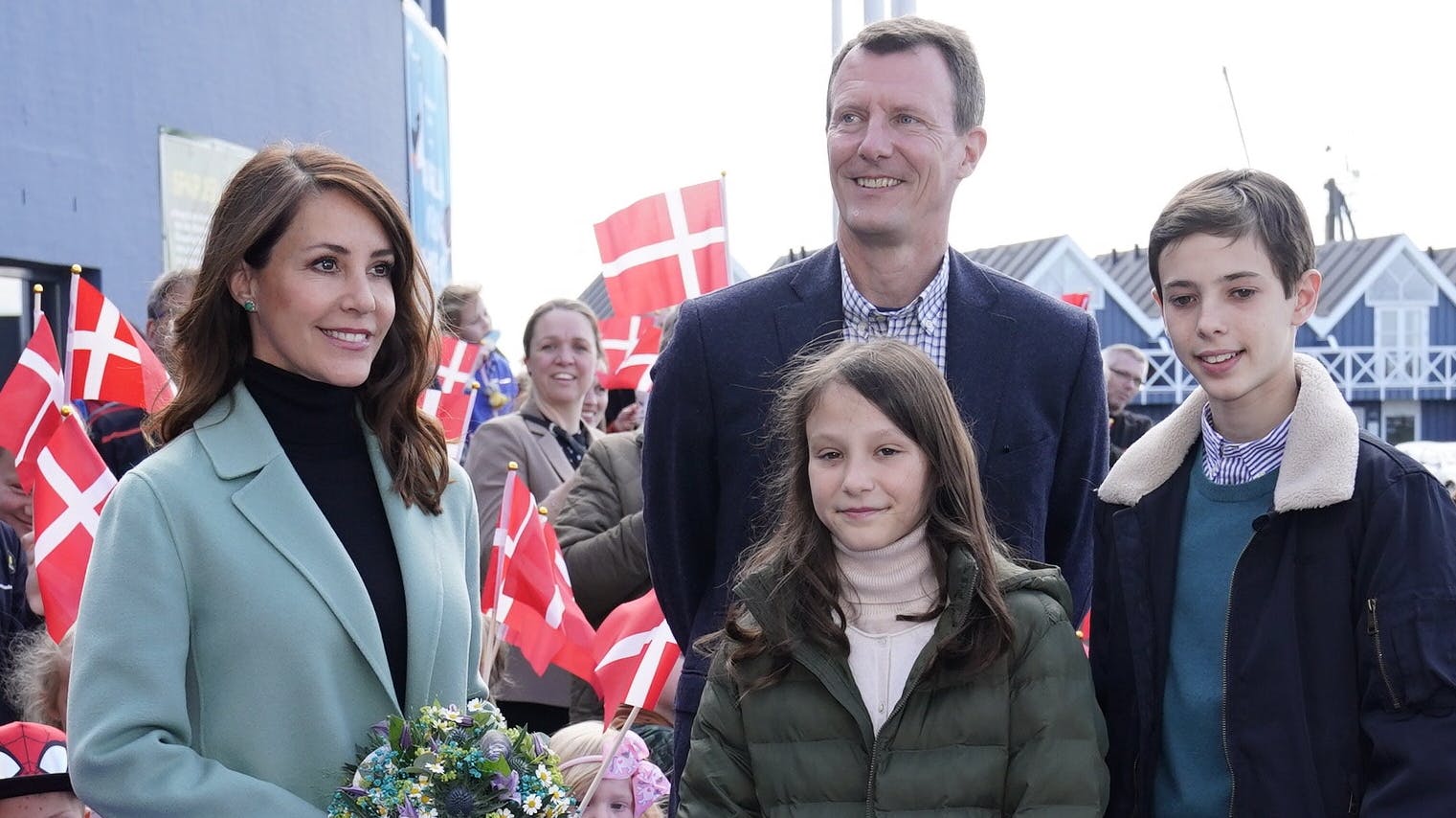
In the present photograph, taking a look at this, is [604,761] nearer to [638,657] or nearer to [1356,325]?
[638,657]

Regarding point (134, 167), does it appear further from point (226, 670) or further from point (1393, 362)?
point (1393, 362)

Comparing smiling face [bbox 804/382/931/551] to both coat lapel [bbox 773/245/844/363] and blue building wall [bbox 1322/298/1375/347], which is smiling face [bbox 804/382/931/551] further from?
blue building wall [bbox 1322/298/1375/347]

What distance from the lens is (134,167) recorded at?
10.7m

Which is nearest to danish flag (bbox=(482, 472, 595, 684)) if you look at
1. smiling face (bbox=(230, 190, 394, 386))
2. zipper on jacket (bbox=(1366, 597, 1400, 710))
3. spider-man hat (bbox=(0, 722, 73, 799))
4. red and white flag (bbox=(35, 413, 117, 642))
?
red and white flag (bbox=(35, 413, 117, 642))

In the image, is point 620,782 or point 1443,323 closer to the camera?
point 620,782

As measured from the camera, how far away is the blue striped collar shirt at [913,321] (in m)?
3.50

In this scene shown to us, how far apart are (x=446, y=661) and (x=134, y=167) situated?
868 cm

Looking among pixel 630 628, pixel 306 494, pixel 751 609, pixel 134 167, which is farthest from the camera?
pixel 134 167

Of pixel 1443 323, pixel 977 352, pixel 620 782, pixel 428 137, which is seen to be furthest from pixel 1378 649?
pixel 1443 323

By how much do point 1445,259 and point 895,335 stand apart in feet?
128

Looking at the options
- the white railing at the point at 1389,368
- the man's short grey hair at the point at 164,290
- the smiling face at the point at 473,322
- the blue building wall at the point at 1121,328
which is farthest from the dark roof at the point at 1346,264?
the man's short grey hair at the point at 164,290

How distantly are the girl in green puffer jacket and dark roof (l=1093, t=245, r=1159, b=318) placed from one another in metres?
34.9

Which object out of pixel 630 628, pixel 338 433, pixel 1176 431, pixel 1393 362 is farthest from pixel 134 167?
pixel 1393 362

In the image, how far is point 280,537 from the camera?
284 centimetres
